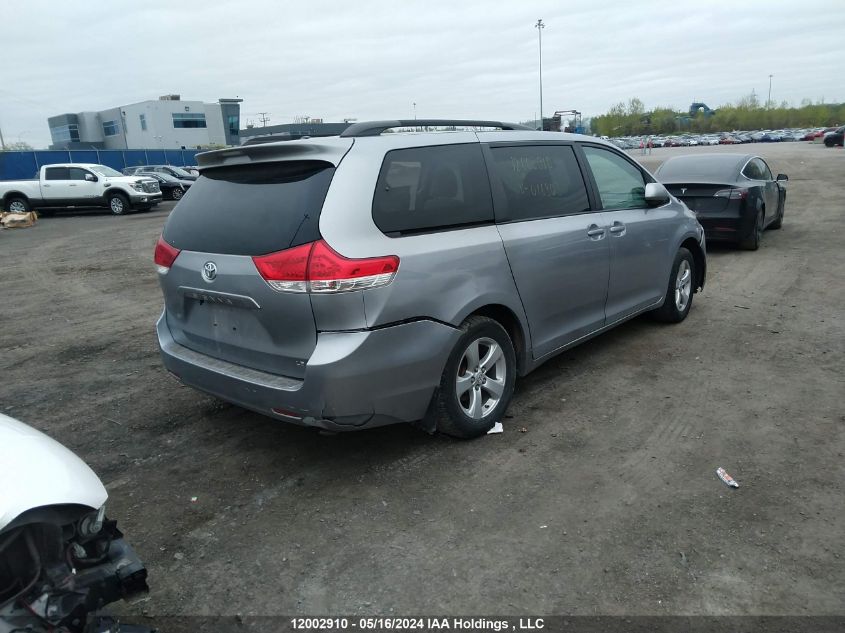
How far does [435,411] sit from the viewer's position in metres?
3.77

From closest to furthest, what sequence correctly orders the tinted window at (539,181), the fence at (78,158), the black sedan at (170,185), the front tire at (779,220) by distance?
the tinted window at (539,181)
the front tire at (779,220)
the black sedan at (170,185)
the fence at (78,158)

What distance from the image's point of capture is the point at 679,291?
21.1 feet

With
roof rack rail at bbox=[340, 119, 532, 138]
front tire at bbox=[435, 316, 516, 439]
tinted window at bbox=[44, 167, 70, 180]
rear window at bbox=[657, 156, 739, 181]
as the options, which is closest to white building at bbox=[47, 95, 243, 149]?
tinted window at bbox=[44, 167, 70, 180]

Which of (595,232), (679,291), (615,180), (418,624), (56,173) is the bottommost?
(418,624)

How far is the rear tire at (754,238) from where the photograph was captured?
10.4m

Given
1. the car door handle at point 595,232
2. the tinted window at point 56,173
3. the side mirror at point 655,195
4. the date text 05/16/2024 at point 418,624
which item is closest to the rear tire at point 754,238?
the side mirror at point 655,195

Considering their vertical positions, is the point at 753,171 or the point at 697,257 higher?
the point at 753,171

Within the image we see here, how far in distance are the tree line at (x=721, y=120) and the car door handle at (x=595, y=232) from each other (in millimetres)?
139038

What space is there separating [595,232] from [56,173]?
23.4m

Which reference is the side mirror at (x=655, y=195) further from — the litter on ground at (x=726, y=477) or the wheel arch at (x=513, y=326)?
the litter on ground at (x=726, y=477)

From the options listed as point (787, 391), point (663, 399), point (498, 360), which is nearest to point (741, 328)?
point (787, 391)

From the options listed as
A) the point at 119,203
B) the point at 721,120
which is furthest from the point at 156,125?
the point at 721,120

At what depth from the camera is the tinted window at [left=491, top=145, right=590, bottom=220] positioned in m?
4.33

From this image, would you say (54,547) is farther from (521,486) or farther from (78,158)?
(78,158)
